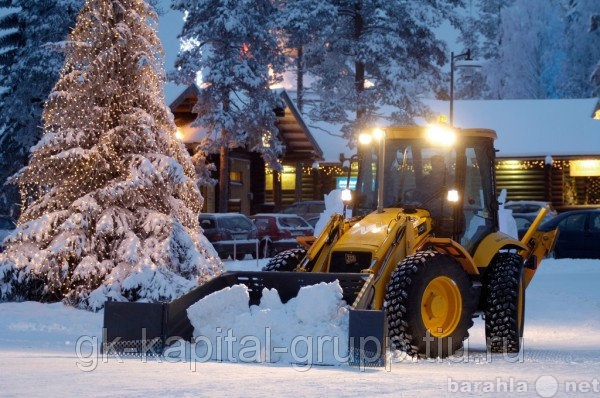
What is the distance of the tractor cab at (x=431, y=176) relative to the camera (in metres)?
13.8

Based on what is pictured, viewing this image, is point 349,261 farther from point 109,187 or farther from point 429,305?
point 109,187

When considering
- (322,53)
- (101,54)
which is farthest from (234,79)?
(101,54)

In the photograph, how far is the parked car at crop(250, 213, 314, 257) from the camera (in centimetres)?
3512

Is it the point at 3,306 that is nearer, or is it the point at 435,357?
the point at 435,357

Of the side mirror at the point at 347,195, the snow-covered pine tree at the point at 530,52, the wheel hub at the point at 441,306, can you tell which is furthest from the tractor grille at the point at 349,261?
the snow-covered pine tree at the point at 530,52

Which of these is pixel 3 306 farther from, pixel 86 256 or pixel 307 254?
pixel 307 254

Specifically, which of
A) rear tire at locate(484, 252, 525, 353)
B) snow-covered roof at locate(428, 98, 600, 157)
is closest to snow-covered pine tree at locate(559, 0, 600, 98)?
snow-covered roof at locate(428, 98, 600, 157)

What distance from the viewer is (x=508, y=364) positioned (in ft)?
39.6

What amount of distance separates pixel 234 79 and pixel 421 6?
11.0m

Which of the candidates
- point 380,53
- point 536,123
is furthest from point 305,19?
point 536,123

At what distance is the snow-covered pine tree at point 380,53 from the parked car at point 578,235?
15796 millimetres

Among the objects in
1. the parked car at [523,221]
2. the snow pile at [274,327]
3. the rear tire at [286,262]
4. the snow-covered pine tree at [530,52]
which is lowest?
the snow pile at [274,327]

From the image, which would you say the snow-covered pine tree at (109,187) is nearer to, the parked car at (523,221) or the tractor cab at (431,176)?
the tractor cab at (431,176)

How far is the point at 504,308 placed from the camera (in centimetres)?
1345
